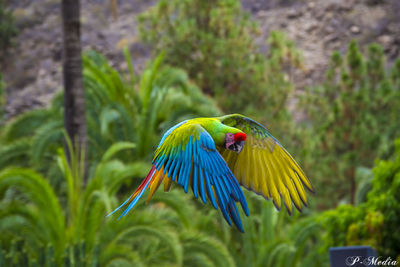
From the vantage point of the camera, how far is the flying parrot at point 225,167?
215 centimetres

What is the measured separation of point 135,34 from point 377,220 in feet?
87.3

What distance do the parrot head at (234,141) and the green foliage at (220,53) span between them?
1475 centimetres

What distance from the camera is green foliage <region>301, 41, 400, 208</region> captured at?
49.8ft

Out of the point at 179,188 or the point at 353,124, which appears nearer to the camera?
the point at 179,188

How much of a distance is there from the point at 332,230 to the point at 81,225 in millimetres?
4310

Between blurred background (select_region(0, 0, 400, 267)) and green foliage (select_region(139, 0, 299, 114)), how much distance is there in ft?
0.14

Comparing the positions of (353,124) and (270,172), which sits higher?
(270,172)

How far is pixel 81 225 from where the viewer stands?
879 centimetres

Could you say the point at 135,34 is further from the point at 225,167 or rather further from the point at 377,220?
the point at 225,167

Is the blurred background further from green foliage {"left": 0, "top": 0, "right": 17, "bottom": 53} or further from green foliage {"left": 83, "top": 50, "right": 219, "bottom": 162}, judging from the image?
green foliage {"left": 0, "top": 0, "right": 17, "bottom": 53}

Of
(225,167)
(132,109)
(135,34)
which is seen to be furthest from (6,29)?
(225,167)

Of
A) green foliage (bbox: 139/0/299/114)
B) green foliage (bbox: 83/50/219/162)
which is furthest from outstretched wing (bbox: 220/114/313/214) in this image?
green foliage (bbox: 139/0/299/114)

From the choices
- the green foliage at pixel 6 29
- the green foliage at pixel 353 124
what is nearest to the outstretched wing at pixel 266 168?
the green foliage at pixel 353 124

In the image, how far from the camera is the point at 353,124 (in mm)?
15469
